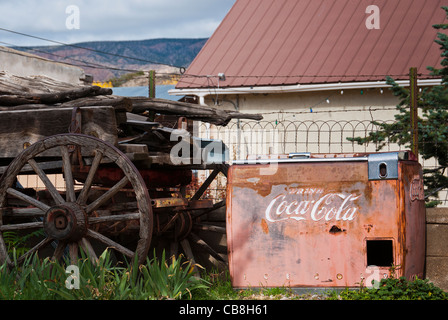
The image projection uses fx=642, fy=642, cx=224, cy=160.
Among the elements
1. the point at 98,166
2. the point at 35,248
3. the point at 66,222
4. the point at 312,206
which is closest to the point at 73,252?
the point at 66,222

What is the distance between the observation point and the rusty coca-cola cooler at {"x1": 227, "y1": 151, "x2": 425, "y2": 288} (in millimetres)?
5496

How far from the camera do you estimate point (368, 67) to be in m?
14.6

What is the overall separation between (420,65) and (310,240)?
9.79 m

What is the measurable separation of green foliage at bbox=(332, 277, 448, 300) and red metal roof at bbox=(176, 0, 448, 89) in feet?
30.5

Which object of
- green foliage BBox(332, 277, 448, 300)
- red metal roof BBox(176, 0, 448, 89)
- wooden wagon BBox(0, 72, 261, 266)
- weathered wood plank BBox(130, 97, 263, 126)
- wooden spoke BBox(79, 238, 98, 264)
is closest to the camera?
green foliage BBox(332, 277, 448, 300)

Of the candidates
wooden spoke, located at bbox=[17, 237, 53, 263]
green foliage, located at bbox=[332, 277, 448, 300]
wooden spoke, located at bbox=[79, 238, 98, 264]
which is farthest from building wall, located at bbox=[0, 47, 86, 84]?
green foliage, located at bbox=[332, 277, 448, 300]

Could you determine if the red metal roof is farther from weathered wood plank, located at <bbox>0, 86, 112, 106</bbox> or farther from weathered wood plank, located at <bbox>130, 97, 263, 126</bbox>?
weathered wood plank, located at <bbox>0, 86, 112, 106</bbox>

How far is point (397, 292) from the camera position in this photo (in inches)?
204

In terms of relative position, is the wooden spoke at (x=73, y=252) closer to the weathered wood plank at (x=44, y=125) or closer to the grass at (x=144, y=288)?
the grass at (x=144, y=288)

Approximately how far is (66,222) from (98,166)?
0.78 m

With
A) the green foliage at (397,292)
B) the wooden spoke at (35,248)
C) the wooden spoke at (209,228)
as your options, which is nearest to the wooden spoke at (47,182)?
the wooden spoke at (35,248)

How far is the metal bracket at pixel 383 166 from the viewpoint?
5484mm

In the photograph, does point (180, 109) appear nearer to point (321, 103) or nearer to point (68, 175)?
point (68, 175)

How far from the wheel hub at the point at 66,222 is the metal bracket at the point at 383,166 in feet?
8.48
